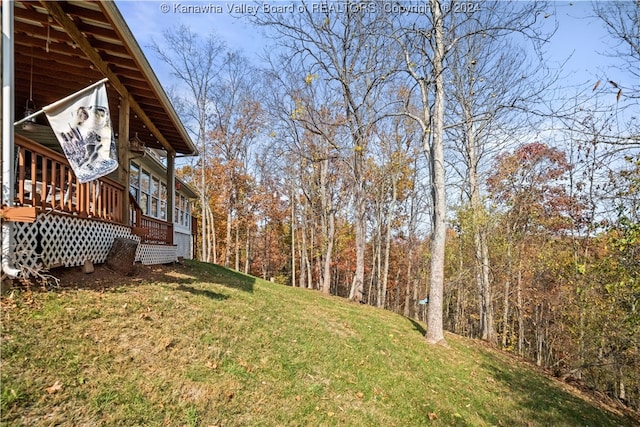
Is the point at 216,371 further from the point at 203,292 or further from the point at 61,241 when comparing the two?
the point at 61,241

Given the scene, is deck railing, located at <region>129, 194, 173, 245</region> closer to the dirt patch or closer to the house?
the house

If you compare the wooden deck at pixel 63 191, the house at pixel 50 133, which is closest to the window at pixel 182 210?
the house at pixel 50 133

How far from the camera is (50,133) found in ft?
25.8

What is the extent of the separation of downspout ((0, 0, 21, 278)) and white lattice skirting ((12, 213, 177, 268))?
0.10 meters

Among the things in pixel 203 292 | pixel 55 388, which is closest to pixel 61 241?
pixel 203 292

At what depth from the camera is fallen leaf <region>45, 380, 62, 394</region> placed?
257 centimetres

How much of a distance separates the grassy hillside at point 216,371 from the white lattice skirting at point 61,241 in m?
0.42

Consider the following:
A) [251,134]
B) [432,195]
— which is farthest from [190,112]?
[432,195]

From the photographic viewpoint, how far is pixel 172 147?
429 inches

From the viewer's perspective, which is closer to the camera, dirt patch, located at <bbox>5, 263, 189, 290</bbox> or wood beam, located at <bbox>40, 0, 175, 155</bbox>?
dirt patch, located at <bbox>5, 263, 189, 290</bbox>

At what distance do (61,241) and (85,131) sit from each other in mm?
1446

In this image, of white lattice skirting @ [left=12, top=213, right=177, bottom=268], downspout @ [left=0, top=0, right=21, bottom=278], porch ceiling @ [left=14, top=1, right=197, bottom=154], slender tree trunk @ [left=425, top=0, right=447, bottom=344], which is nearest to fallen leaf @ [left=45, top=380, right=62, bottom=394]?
downspout @ [left=0, top=0, right=21, bottom=278]

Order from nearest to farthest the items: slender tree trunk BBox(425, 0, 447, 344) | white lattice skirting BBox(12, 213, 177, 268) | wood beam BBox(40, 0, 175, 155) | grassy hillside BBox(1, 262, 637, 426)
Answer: grassy hillside BBox(1, 262, 637, 426)
white lattice skirting BBox(12, 213, 177, 268)
wood beam BBox(40, 0, 175, 155)
slender tree trunk BBox(425, 0, 447, 344)

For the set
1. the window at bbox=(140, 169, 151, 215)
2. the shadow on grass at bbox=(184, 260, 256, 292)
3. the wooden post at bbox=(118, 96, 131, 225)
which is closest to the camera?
the wooden post at bbox=(118, 96, 131, 225)
